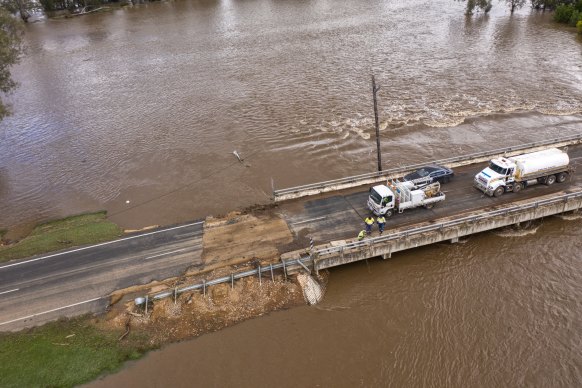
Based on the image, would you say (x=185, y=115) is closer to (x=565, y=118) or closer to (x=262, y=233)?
(x=262, y=233)

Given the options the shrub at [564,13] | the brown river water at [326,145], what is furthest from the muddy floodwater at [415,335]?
the shrub at [564,13]

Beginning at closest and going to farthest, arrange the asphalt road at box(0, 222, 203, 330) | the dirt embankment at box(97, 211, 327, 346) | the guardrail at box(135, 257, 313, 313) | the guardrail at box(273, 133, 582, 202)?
1. the dirt embankment at box(97, 211, 327, 346)
2. the guardrail at box(135, 257, 313, 313)
3. the asphalt road at box(0, 222, 203, 330)
4. the guardrail at box(273, 133, 582, 202)

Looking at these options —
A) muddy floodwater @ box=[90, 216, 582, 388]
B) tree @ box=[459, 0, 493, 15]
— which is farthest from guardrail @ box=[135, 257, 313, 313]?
tree @ box=[459, 0, 493, 15]

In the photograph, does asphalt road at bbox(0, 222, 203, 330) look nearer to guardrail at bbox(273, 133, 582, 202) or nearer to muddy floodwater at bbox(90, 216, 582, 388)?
muddy floodwater at bbox(90, 216, 582, 388)

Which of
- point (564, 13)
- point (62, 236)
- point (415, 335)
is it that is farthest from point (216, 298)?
point (564, 13)

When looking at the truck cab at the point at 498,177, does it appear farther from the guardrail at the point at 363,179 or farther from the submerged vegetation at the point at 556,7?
the submerged vegetation at the point at 556,7
